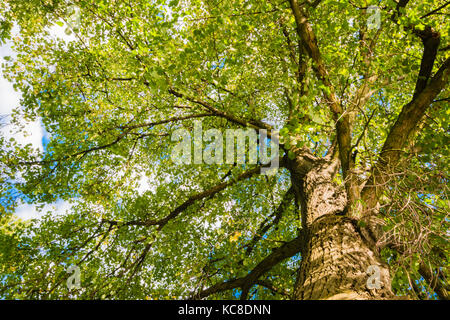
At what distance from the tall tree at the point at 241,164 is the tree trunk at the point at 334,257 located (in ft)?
0.06

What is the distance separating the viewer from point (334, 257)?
104 inches

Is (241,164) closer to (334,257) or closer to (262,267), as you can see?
(262,267)

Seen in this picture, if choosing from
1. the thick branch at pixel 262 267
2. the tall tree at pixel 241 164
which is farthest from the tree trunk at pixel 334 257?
the thick branch at pixel 262 267

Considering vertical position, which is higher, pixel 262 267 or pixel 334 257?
pixel 334 257

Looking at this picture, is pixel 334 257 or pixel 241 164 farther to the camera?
pixel 241 164

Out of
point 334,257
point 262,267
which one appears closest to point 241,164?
point 262,267

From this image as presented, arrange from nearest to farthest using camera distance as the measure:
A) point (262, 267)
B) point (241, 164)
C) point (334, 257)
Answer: point (334, 257) → point (262, 267) → point (241, 164)

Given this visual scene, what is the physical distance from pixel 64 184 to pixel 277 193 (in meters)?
6.88

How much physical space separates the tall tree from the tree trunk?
0.02 m

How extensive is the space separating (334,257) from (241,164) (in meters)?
5.11

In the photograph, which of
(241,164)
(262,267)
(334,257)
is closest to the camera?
(334,257)

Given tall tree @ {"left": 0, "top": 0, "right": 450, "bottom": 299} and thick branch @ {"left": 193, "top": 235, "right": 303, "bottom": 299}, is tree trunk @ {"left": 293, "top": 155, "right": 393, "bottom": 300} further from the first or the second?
thick branch @ {"left": 193, "top": 235, "right": 303, "bottom": 299}
